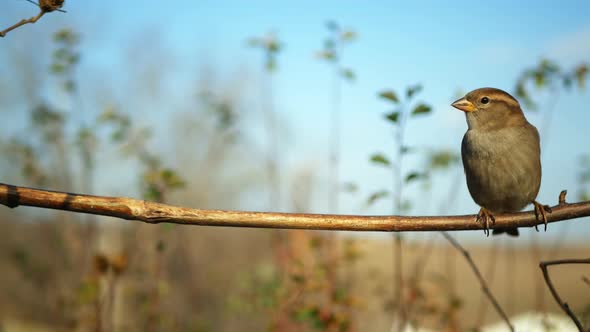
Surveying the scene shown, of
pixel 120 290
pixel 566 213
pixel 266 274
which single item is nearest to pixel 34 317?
pixel 120 290

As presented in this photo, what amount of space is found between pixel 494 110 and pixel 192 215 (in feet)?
7.28

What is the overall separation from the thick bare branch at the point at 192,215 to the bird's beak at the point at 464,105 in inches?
61.1

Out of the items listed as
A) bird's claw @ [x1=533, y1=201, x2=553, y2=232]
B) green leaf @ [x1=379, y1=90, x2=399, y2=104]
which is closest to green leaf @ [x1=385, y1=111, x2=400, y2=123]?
green leaf @ [x1=379, y1=90, x2=399, y2=104]

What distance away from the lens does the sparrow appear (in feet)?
9.55

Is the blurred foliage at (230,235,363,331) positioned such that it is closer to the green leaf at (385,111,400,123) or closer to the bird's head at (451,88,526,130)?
the green leaf at (385,111,400,123)

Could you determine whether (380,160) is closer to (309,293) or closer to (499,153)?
(499,153)

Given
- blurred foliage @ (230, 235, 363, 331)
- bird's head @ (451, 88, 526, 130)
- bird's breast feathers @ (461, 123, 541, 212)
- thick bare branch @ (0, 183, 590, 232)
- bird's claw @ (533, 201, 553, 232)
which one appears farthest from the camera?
blurred foliage @ (230, 235, 363, 331)

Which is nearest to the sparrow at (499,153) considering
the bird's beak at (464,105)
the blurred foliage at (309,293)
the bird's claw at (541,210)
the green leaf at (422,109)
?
the bird's beak at (464,105)

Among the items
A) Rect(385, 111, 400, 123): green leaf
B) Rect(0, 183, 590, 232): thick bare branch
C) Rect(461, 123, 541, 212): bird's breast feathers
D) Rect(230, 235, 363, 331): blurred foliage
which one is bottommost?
Rect(230, 235, 363, 331): blurred foliage

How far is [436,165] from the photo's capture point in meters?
4.71

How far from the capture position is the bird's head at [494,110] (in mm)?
3053

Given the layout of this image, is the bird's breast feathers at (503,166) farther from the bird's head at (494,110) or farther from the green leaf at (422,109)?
the green leaf at (422,109)

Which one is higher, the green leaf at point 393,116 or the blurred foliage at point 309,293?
the green leaf at point 393,116

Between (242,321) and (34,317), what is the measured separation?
270cm
